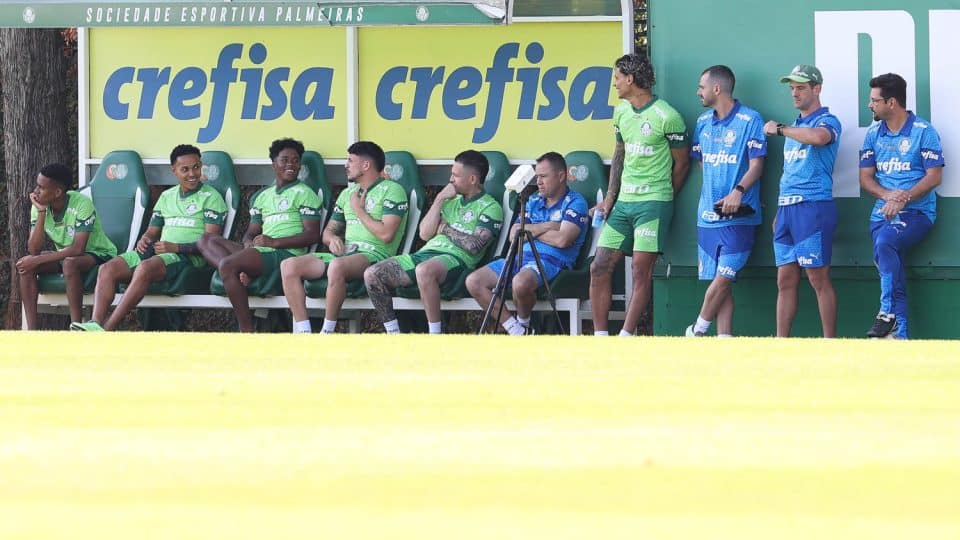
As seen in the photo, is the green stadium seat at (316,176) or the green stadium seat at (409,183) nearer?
the green stadium seat at (409,183)

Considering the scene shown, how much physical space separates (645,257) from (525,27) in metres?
2.30

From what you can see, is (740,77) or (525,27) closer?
(740,77)

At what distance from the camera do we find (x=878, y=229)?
24.3 ft

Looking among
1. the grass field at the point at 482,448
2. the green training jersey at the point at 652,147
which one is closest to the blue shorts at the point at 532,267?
the green training jersey at the point at 652,147

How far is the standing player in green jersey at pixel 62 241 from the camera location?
9.03m

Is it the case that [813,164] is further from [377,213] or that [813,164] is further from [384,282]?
[377,213]

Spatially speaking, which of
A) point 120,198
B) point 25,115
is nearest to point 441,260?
point 120,198

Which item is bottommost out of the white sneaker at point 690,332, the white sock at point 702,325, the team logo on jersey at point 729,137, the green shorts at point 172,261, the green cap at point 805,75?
the white sneaker at point 690,332

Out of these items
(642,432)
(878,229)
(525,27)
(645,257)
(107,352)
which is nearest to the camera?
(642,432)

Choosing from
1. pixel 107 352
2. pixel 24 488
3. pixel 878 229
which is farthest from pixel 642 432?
pixel 878 229

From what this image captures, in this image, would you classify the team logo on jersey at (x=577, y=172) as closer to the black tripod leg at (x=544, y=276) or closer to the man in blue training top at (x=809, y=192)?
the black tripod leg at (x=544, y=276)

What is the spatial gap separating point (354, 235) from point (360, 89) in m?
1.31

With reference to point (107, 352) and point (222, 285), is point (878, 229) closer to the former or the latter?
point (222, 285)

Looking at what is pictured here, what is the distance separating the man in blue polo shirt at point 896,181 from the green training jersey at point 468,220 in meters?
2.33
